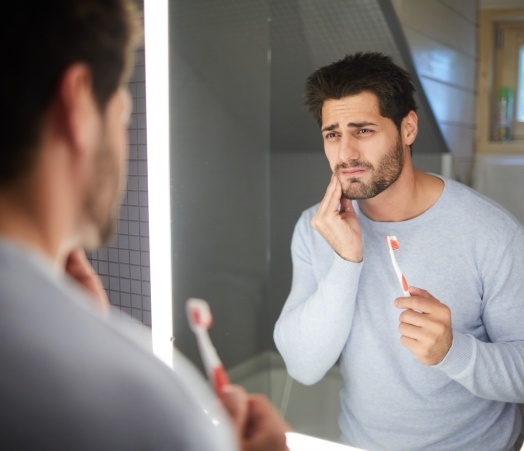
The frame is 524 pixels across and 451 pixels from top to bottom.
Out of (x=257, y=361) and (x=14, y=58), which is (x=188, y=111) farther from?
(x=14, y=58)

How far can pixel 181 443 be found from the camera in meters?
0.39

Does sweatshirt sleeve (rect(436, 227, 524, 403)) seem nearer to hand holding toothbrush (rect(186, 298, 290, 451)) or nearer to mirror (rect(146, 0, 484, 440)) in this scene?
mirror (rect(146, 0, 484, 440))

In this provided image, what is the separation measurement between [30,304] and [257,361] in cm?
80

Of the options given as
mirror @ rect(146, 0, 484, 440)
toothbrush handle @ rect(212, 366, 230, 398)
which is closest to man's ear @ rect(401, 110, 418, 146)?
mirror @ rect(146, 0, 484, 440)

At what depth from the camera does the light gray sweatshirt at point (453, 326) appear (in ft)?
2.81

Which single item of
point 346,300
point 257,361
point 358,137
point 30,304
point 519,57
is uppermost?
point 519,57

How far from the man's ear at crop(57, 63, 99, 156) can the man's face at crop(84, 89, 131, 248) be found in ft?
0.04

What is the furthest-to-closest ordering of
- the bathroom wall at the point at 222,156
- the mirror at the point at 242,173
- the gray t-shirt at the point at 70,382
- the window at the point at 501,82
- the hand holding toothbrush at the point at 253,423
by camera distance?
the bathroom wall at the point at 222,156 < the mirror at the point at 242,173 < the window at the point at 501,82 < the hand holding toothbrush at the point at 253,423 < the gray t-shirt at the point at 70,382

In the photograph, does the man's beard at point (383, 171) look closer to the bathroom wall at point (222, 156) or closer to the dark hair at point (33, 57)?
the bathroom wall at point (222, 156)

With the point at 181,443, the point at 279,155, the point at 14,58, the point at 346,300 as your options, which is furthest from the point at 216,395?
the point at 279,155

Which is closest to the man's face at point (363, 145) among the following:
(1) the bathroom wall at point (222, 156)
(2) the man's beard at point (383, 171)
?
(2) the man's beard at point (383, 171)

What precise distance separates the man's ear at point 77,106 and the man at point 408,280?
527mm

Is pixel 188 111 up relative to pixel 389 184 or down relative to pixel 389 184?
up

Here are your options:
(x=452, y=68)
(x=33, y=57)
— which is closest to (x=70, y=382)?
(x=33, y=57)
